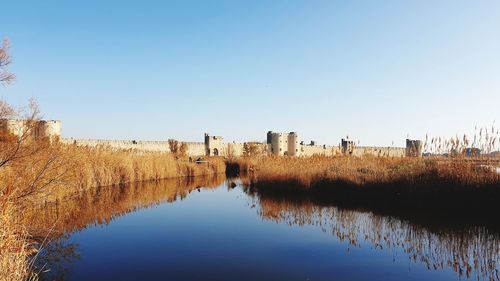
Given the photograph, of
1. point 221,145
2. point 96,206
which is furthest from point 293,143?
point 96,206

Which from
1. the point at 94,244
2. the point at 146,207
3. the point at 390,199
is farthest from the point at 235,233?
the point at 390,199

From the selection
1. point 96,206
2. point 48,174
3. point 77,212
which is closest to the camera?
point 77,212

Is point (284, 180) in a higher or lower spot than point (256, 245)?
higher

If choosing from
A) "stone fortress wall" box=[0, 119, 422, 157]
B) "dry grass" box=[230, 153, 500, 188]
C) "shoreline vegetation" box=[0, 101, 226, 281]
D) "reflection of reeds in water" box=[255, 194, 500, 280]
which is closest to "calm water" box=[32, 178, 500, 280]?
"reflection of reeds in water" box=[255, 194, 500, 280]

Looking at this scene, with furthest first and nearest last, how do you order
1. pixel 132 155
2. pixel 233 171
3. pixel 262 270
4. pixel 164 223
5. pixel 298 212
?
pixel 233 171, pixel 132 155, pixel 298 212, pixel 164 223, pixel 262 270

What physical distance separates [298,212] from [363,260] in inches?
125

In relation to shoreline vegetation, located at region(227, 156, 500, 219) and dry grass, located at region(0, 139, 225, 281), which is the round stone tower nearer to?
dry grass, located at region(0, 139, 225, 281)

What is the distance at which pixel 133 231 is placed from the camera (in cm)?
634

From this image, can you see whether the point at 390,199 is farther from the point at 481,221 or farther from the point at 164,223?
the point at 164,223

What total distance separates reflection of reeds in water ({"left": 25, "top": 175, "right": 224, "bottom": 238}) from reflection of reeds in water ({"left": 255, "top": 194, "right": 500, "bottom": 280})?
3277 millimetres

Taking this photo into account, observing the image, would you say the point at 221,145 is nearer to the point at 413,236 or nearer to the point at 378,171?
the point at 378,171

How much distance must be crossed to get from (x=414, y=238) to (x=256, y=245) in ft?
7.65

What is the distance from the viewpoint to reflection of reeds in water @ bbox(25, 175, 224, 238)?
626 centimetres

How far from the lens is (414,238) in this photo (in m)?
5.43
